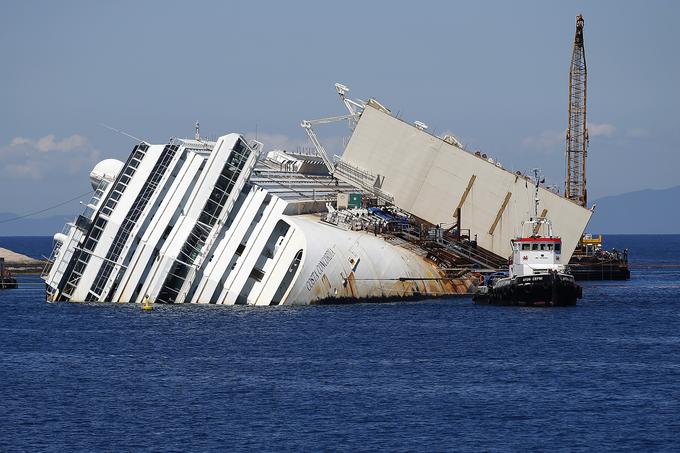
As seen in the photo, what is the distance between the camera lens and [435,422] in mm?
49750

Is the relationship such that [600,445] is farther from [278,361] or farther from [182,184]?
[182,184]

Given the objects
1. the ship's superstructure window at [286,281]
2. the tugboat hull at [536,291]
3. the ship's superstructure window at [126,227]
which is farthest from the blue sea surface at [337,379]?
the ship's superstructure window at [126,227]

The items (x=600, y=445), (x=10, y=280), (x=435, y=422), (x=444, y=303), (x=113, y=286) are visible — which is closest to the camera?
(x=600, y=445)

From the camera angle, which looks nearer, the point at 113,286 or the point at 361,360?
the point at 361,360

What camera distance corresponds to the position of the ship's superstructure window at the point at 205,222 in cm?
8444

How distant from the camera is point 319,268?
3359 inches

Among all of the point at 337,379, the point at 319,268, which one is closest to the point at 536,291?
the point at 319,268

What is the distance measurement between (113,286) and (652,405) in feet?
143

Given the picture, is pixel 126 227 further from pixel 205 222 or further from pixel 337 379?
pixel 337 379

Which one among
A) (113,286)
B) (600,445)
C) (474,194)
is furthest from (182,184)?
(600,445)

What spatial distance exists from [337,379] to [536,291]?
35.0m

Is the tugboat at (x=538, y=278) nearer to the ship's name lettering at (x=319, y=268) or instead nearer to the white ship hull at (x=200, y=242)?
the white ship hull at (x=200, y=242)

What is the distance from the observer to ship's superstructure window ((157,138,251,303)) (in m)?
84.4

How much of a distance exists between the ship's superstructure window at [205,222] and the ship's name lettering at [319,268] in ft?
23.6
